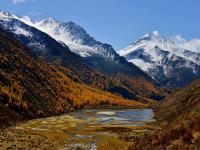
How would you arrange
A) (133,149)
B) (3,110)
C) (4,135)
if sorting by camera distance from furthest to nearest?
(3,110)
(4,135)
(133,149)

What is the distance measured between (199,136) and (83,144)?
55.5 m

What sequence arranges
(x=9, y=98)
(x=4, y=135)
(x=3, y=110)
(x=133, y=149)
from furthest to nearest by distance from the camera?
(x=9, y=98) → (x=3, y=110) → (x=4, y=135) → (x=133, y=149)

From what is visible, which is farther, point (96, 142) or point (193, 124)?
point (96, 142)

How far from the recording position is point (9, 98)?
197 metres

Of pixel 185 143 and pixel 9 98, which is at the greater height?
pixel 9 98

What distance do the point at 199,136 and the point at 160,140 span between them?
32.9 feet

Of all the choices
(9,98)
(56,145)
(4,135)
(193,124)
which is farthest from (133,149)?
(9,98)

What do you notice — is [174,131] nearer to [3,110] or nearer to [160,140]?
[160,140]

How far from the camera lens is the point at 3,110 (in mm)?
172625

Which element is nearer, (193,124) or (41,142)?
(193,124)

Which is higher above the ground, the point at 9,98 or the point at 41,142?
the point at 9,98

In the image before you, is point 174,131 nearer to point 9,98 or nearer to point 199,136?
point 199,136

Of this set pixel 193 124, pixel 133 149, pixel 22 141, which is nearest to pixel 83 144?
pixel 22 141

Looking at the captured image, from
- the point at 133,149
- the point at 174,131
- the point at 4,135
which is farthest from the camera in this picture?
the point at 4,135
